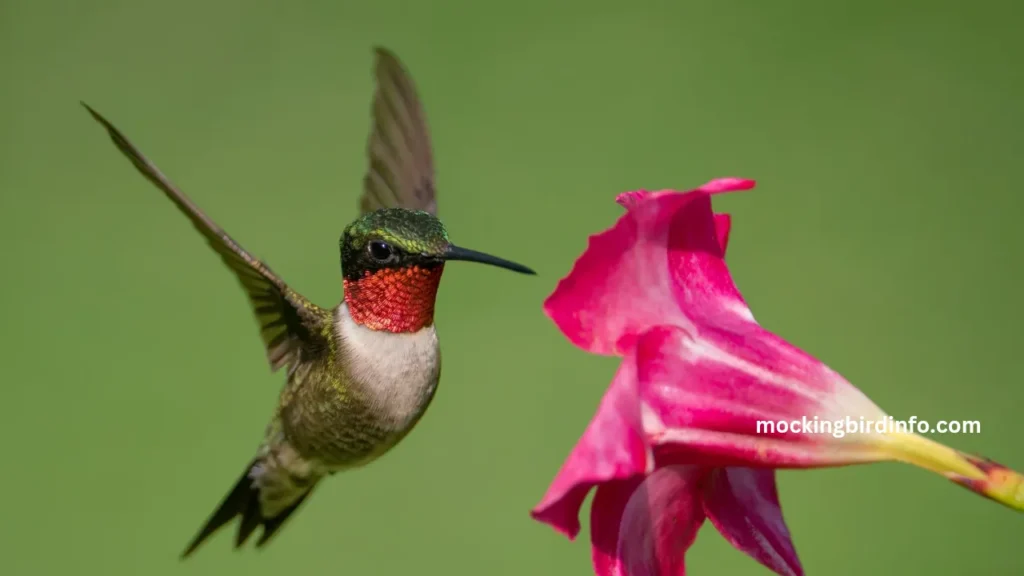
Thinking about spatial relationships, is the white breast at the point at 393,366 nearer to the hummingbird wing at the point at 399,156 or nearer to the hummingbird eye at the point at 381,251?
the hummingbird eye at the point at 381,251

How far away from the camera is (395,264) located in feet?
2.49

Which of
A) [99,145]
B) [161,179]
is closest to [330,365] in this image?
[161,179]

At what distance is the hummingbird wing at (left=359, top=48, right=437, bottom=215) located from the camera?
98cm

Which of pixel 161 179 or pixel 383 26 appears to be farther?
pixel 383 26

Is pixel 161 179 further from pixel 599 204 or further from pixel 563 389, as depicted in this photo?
pixel 599 204

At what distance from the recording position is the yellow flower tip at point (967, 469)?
1.61 ft

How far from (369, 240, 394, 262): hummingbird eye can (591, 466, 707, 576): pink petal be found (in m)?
0.23

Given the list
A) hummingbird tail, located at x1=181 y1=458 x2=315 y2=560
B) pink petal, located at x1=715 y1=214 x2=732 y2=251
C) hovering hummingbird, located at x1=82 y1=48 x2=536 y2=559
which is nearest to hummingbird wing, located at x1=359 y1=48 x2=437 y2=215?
hovering hummingbird, located at x1=82 y1=48 x2=536 y2=559

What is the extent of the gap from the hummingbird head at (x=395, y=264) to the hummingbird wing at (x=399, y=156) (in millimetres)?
190

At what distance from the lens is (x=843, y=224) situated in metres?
2.41

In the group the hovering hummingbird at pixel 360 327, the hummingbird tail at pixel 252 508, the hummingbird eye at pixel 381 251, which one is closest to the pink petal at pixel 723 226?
the hovering hummingbird at pixel 360 327

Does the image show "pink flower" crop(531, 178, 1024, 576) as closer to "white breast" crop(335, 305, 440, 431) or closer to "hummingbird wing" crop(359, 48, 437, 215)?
"white breast" crop(335, 305, 440, 431)

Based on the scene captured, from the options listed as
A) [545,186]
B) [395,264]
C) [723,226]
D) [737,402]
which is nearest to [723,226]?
[723,226]

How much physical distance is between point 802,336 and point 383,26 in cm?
140
